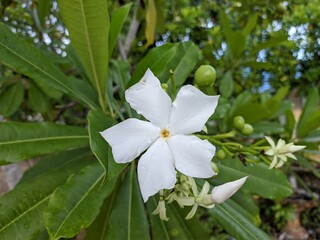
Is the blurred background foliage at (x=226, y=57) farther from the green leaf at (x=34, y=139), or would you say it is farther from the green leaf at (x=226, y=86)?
the green leaf at (x=34, y=139)

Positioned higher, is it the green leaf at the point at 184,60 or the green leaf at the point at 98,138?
the green leaf at the point at 184,60

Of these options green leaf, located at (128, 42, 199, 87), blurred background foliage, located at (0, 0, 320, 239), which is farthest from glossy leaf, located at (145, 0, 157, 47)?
green leaf, located at (128, 42, 199, 87)

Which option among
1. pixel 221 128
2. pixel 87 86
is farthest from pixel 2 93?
pixel 221 128

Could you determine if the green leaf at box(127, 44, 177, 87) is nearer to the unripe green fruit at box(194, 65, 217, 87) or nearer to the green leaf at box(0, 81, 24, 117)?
the unripe green fruit at box(194, 65, 217, 87)

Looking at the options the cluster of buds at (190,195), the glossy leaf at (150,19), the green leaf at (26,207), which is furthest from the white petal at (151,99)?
the glossy leaf at (150,19)

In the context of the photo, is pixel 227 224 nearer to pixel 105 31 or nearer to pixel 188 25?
pixel 105 31

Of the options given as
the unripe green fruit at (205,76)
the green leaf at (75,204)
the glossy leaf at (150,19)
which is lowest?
the green leaf at (75,204)

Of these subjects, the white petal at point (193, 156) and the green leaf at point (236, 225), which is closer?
the white petal at point (193, 156)
